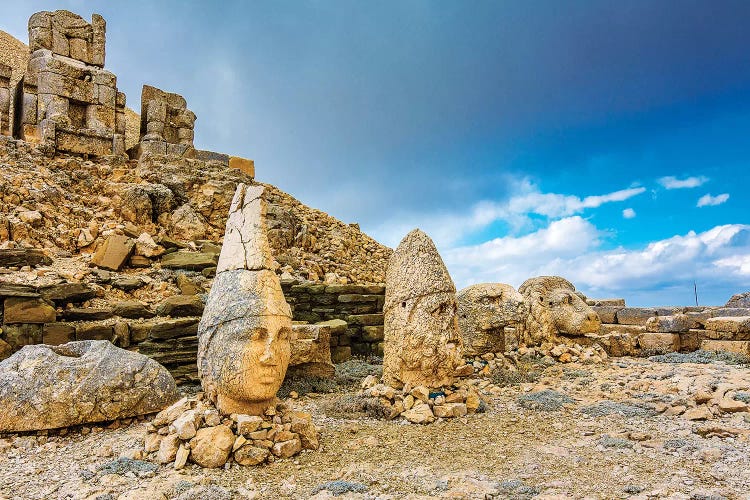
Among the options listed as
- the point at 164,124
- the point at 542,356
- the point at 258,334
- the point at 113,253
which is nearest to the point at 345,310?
the point at 542,356

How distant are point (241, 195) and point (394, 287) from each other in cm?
265

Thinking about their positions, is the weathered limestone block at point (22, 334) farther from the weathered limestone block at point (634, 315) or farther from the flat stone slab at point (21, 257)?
the weathered limestone block at point (634, 315)

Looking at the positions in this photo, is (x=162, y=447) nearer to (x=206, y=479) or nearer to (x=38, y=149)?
(x=206, y=479)

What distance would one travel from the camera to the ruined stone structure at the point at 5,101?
53.9ft

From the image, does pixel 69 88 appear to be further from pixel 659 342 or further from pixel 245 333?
pixel 659 342

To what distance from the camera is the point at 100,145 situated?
17422 millimetres

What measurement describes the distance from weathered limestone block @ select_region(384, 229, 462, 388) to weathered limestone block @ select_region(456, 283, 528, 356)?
311 centimetres

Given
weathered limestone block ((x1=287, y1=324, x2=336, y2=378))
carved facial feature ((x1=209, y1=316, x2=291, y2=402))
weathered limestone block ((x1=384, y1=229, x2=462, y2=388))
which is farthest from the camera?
weathered limestone block ((x1=287, y1=324, x2=336, y2=378))

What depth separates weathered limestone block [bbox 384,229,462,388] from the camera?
6.79 metres

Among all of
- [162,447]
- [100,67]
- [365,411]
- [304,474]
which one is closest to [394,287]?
[365,411]

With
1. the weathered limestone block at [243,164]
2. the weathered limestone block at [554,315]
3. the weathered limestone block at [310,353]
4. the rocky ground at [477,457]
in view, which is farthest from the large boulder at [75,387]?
the weathered limestone block at [243,164]

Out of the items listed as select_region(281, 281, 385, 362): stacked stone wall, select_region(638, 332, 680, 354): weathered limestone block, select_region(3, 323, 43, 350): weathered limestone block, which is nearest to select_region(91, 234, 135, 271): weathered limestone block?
select_region(3, 323, 43, 350): weathered limestone block

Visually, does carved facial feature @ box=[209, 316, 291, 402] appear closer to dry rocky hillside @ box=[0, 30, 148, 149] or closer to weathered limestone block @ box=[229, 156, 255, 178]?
weathered limestone block @ box=[229, 156, 255, 178]

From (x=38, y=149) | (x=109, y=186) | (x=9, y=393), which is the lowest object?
(x=9, y=393)
